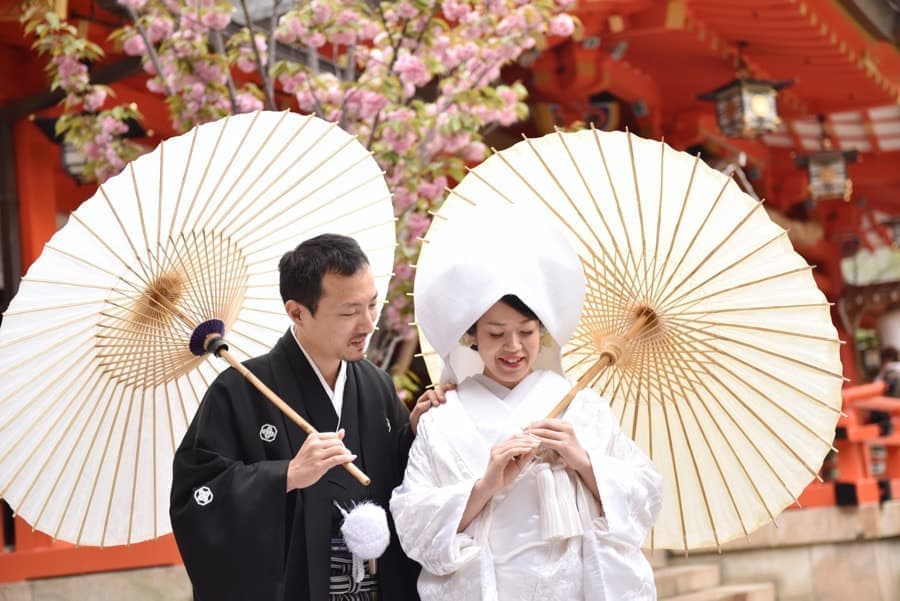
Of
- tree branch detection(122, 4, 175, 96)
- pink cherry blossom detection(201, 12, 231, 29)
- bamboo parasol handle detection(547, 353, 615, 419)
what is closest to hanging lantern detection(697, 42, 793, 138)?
Result: pink cherry blossom detection(201, 12, 231, 29)

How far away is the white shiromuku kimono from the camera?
3.01m

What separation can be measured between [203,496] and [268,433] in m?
0.25

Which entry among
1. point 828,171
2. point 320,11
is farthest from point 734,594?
point 828,171

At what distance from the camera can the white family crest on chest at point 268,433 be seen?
3299mm

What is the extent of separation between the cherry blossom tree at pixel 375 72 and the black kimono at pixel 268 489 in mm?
3330

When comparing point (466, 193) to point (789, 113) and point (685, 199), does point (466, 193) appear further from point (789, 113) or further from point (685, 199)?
point (789, 113)

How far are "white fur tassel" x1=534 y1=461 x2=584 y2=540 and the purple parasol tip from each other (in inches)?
41.4

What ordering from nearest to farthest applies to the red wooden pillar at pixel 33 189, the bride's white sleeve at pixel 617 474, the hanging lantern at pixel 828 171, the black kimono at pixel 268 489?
1. the bride's white sleeve at pixel 617 474
2. the black kimono at pixel 268 489
3. the red wooden pillar at pixel 33 189
4. the hanging lantern at pixel 828 171

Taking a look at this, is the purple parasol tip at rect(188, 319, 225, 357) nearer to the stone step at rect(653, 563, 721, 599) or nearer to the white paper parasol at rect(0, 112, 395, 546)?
the white paper parasol at rect(0, 112, 395, 546)

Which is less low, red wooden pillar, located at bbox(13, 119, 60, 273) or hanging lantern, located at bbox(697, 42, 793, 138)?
hanging lantern, located at bbox(697, 42, 793, 138)

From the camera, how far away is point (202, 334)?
345 cm

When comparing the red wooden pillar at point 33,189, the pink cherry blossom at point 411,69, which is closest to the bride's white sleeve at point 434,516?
the pink cherry blossom at point 411,69

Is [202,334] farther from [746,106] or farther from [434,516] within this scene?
[746,106]

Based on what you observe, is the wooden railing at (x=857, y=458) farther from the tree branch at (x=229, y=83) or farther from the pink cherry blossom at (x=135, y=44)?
the pink cherry blossom at (x=135, y=44)
